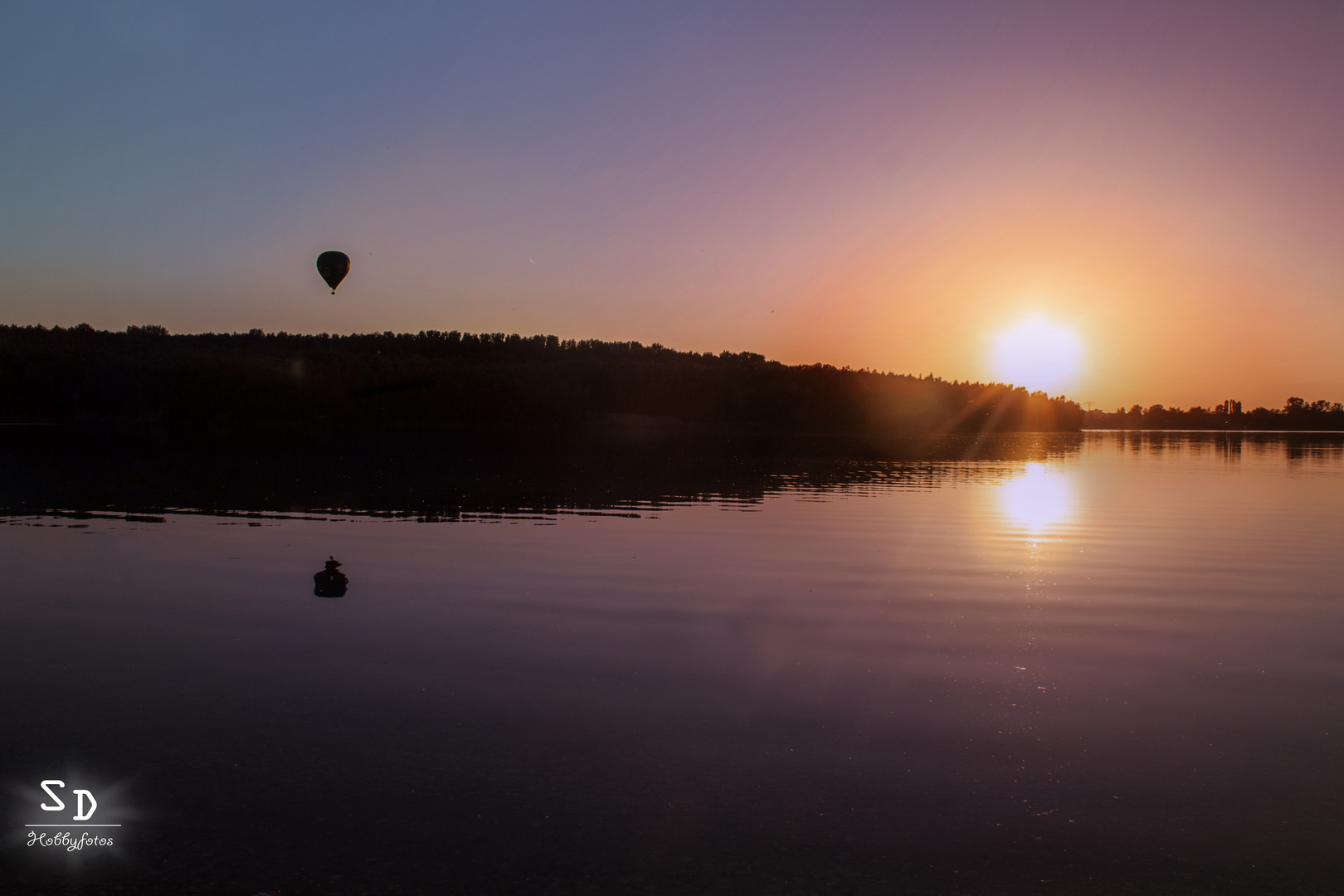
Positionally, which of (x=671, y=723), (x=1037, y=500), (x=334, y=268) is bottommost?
(x=671, y=723)

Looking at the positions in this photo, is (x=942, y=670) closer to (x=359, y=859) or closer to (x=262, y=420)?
(x=359, y=859)

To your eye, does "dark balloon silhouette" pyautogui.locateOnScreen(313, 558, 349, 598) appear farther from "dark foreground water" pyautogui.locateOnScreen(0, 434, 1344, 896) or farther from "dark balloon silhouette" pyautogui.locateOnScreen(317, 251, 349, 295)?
"dark balloon silhouette" pyautogui.locateOnScreen(317, 251, 349, 295)

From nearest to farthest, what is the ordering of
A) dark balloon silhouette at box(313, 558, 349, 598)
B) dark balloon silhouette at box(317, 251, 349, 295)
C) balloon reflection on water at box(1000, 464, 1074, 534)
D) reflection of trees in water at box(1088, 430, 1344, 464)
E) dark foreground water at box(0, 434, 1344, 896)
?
dark foreground water at box(0, 434, 1344, 896), dark balloon silhouette at box(313, 558, 349, 598), balloon reflection on water at box(1000, 464, 1074, 534), dark balloon silhouette at box(317, 251, 349, 295), reflection of trees in water at box(1088, 430, 1344, 464)

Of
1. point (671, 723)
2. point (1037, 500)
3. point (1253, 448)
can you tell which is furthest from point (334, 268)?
point (1253, 448)

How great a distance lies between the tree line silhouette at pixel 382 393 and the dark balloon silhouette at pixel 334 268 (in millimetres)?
68480

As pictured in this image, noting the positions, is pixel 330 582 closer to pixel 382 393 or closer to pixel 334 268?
pixel 334 268

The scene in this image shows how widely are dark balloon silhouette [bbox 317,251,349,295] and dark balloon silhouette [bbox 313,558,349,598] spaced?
3169 cm

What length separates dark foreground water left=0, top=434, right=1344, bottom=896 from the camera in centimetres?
499

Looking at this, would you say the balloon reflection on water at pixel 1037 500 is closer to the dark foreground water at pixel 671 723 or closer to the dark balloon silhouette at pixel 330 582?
the dark foreground water at pixel 671 723

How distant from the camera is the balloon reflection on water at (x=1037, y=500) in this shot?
22562 millimetres

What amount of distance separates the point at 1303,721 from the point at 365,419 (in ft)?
500

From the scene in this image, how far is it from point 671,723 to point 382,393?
522 ft

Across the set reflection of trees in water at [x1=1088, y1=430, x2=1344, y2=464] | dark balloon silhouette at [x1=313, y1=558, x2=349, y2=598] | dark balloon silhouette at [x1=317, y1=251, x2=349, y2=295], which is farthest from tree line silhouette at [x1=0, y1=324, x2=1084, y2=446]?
dark balloon silhouette at [x1=313, y1=558, x2=349, y2=598]

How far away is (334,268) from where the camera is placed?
43.3 metres
